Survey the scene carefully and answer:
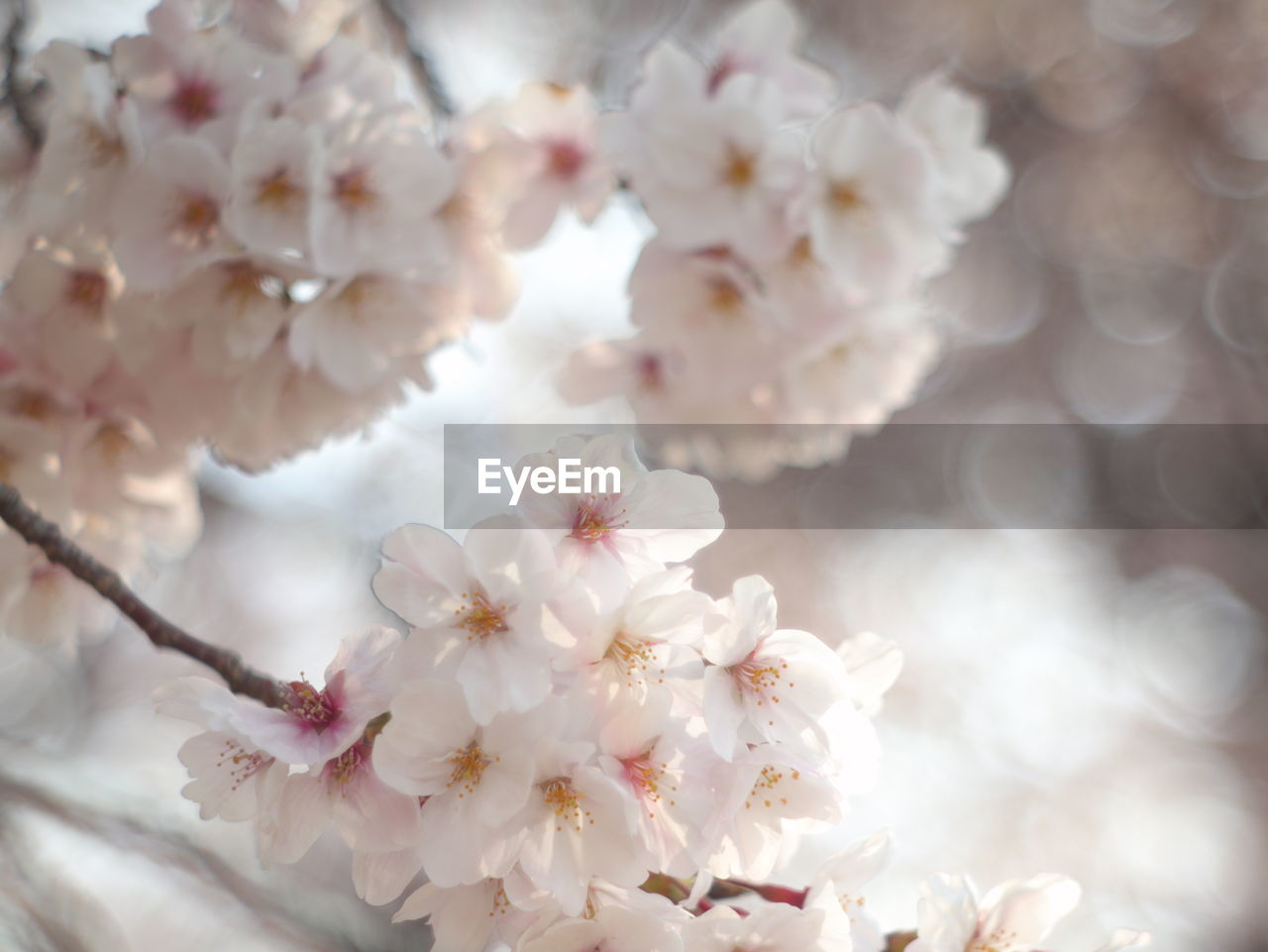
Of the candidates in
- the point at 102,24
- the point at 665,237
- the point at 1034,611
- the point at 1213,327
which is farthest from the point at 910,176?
the point at 1034,611

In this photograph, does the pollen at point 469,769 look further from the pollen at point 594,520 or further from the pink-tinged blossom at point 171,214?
the pink-tinged blossom at point 171,214

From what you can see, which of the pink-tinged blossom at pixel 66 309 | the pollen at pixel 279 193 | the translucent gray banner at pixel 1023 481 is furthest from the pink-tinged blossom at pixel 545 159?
the translucent gray banner at pixel 1023 481

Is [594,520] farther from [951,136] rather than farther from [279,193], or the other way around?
[951,136]

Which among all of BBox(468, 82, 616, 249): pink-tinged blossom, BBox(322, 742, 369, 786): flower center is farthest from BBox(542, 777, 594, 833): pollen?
BBox(468, 82, 616, 249): pink-tinged blossom

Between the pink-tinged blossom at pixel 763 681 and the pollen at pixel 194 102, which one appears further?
the pollen at pixel 194 102

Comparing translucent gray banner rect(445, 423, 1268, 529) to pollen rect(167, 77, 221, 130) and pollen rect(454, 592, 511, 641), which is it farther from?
pollen rect(454, 592, 511, 641)
